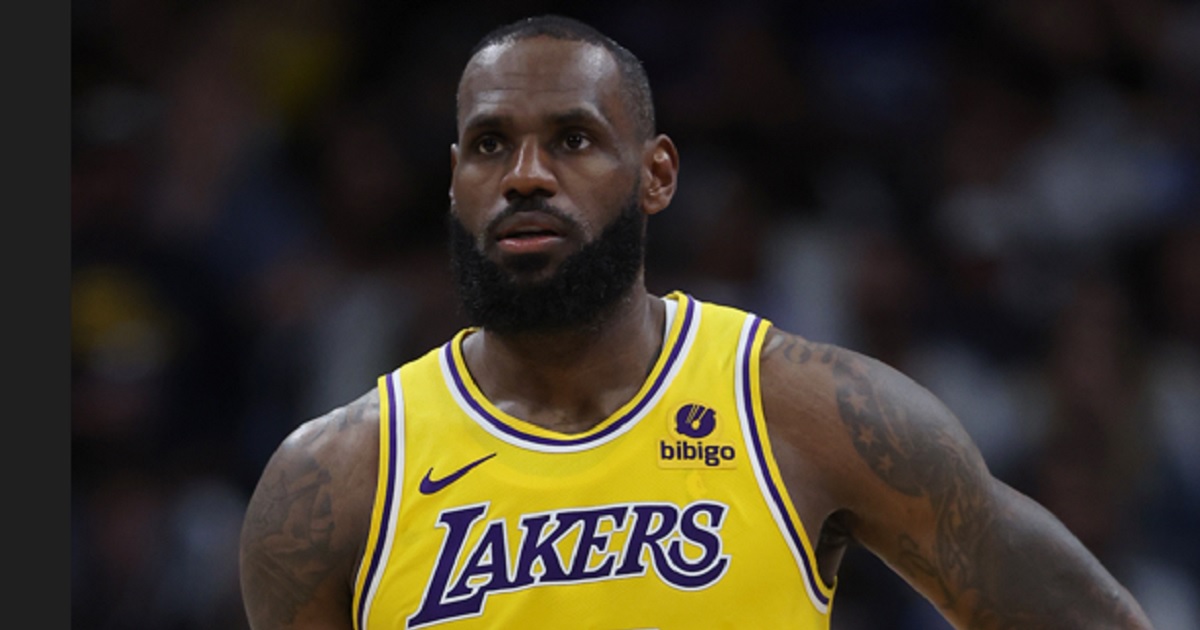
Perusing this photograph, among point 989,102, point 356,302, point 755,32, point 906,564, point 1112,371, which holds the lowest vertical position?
point 906,564

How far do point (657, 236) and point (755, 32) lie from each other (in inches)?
48.7

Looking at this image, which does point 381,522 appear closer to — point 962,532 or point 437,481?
point 437,481

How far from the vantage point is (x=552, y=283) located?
10.9ft

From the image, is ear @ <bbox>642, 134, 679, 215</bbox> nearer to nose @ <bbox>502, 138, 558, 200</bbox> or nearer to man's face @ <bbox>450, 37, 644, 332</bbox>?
man's face @ <bbox>450, 37, 644, 332</bbox>

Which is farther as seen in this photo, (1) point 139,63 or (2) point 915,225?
(1) point 139,63

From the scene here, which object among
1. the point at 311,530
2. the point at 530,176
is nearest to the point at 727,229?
the point at 530,176

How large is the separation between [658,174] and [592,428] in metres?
0.65

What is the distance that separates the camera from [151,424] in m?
6.55

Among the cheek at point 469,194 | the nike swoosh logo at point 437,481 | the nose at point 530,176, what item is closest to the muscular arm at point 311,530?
the nike swoosh logo at point 437,481

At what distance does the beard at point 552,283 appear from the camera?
10.9 feet

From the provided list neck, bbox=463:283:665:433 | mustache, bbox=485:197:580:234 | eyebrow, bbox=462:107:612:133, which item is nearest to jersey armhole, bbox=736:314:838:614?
neck, bbox=463:283:665:433

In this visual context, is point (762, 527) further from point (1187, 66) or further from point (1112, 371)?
point (1187, 66)

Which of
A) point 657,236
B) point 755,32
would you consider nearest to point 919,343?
point 657,236

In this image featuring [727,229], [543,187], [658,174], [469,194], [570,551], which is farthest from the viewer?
[727,229]
